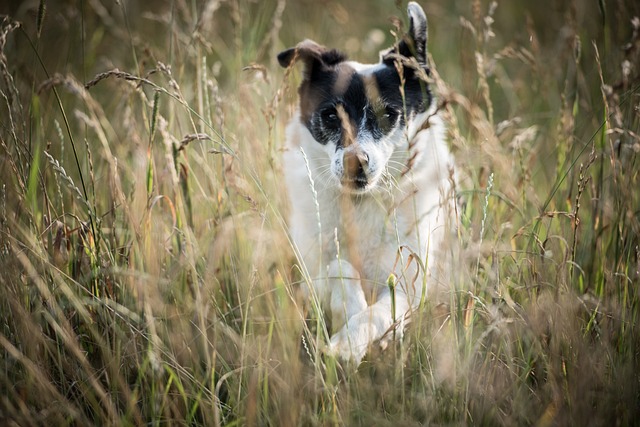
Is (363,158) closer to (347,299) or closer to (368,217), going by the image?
(368,217)

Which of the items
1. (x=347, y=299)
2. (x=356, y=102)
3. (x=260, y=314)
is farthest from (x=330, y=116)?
(x=260, y=314)

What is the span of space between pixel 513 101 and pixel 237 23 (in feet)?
7.90

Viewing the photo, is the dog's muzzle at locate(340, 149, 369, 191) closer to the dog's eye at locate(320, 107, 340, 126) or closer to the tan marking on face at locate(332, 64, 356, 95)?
the dog's eye at locate(320, 107, 340, 126)

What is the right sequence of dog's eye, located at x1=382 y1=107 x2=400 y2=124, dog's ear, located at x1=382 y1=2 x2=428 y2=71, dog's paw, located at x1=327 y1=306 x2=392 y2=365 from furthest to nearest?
dog's eye, located at x1=382 y1=107 x2=400 y2=124, dog's ear, located at x1=382 y1=2 x2=428 y2=71, dog's paw, located at x1=327 y1=306 x2=392 y2=365

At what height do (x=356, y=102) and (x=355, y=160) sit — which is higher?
(x=356, y=102)

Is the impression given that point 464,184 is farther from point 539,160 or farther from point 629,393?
point 629,393

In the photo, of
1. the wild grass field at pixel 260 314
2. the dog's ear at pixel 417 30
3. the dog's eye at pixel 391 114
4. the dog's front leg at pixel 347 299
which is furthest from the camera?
the dog's eye at pixel 391 114

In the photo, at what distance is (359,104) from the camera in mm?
2879

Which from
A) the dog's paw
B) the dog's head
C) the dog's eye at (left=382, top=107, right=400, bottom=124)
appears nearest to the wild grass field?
the dog's paw

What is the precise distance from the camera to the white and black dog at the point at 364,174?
2.60 meters

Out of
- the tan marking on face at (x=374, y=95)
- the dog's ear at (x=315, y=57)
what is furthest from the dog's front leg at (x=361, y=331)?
the dog's ear at (x=315, y=57)

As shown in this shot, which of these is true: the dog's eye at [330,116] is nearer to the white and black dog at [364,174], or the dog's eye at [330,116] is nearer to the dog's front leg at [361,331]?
the white and black dog at [364,174]

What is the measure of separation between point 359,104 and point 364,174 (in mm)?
440

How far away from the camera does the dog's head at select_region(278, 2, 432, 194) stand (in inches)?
104
